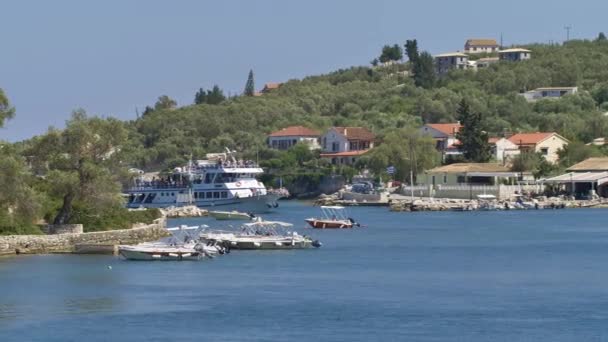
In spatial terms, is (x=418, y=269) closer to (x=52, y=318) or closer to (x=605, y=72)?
(x=52, y=318)

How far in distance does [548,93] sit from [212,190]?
249ft

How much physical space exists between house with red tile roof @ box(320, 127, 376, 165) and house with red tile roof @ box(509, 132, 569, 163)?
18273 mm

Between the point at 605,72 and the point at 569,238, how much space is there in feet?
370

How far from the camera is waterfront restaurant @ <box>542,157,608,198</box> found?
109812 mm

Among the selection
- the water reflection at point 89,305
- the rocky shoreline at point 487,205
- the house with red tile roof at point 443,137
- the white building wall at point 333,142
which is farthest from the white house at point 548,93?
the water reflection at point 89,305

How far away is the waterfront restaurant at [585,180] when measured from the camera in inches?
4323

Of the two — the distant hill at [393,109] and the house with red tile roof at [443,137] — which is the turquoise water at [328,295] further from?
the distant hill at [393,109]

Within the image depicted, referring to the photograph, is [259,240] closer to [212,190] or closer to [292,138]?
[212,190]

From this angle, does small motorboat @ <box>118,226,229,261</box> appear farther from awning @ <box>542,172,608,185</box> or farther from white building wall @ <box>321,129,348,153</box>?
white building wall @ <box>321,129,348,153</box>

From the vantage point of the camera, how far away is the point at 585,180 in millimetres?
109500

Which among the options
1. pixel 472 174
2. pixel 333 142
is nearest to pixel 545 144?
pixel 472 174

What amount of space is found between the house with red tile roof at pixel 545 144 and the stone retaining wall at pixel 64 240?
6546cm

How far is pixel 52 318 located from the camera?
40.2 metres

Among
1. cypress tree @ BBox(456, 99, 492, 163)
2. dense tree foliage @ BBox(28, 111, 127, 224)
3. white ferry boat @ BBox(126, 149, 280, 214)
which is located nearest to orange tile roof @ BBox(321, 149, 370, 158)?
cypress tree @ BBox(456, 99, 492, 163)
